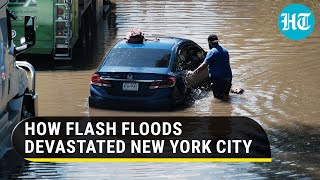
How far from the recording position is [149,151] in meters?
15.7

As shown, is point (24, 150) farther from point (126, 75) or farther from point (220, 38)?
point (220, 38)

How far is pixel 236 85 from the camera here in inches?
861

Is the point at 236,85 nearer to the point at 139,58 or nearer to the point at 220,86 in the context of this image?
the point at 220,86

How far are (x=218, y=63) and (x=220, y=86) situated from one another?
1.52 feet

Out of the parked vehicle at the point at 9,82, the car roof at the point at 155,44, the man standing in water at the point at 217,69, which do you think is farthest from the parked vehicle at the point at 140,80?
the parked vehicle at the point at 9,82

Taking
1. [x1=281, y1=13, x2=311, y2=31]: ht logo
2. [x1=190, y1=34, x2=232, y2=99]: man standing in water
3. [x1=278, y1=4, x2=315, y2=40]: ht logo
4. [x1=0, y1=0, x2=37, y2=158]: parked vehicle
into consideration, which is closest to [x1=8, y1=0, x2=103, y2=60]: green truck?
[x1=190, y1=34, x2=232, y2=99]: man standing in water

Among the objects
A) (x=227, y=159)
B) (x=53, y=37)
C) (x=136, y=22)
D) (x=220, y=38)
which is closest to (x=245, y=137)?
(x=227, y=159)

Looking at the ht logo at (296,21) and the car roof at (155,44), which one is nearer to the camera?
the car roof at (155,44)

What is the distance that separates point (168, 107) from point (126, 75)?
1047mm

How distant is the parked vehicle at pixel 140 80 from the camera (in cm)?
1869

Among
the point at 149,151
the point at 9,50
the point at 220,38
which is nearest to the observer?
the point at 9,50

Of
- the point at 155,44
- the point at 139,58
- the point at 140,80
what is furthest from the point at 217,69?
the point at 140,80

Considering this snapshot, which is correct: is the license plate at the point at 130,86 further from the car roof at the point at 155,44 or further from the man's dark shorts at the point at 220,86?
the man's dark shorts at the point at 220,86

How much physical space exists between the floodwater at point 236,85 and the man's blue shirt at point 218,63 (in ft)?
1.74
